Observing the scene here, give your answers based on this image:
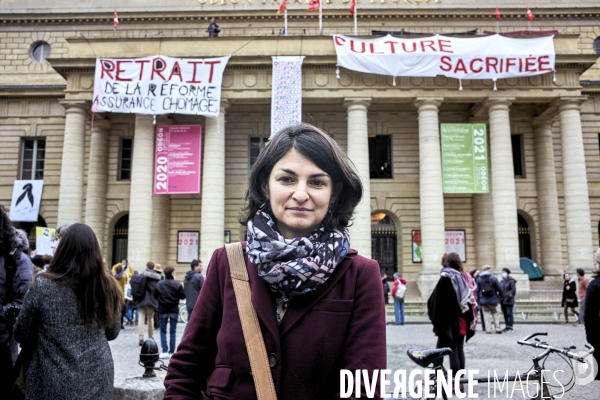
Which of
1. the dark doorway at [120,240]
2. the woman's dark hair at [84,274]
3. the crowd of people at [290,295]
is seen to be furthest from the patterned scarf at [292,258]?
the dark doorway at [120,240]

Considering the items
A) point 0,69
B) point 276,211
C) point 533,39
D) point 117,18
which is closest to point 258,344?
point 276,211

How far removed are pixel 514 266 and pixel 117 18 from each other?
80.3 ft

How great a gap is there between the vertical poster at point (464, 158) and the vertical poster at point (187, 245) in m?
12.9

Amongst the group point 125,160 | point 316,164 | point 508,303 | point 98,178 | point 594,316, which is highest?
point 125,160

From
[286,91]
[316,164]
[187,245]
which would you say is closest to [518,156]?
[286,91]

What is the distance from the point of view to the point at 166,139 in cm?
2344

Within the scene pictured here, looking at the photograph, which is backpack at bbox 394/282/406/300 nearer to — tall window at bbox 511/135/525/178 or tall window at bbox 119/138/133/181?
tall window at bbox 511/135/525/178

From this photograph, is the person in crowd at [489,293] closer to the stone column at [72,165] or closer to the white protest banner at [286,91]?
the white protest banner at [286,91]

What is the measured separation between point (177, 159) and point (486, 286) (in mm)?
14588

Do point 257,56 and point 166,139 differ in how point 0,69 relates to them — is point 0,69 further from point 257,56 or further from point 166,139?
point 257,56

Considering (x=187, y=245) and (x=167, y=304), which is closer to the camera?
(x=167, y=304)

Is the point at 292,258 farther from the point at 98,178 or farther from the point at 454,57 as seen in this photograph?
the point at 98,178

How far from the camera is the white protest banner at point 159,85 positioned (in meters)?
22.1

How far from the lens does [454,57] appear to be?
2242cm
